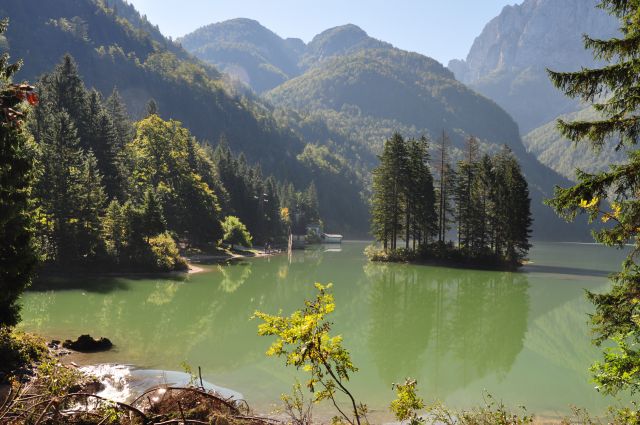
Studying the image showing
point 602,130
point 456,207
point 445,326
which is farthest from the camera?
point 456,207

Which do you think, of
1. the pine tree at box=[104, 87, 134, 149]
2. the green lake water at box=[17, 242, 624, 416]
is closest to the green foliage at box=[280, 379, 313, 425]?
the green lake water at box=[17, 242, 624, 416]

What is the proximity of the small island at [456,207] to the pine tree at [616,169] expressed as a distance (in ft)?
174

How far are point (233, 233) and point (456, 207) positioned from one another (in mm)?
37994

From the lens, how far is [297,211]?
15238 centimetres

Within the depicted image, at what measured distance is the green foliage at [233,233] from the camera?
82.2 metres

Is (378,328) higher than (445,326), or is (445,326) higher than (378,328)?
(378,328)

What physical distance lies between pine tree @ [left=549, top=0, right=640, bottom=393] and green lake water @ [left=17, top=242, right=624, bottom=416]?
5706 mm

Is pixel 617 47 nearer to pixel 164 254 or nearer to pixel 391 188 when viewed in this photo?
pixel 164 254

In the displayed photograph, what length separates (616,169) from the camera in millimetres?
10562

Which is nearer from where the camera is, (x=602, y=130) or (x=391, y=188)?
(x=602, y=130)

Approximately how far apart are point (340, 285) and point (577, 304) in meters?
21.4

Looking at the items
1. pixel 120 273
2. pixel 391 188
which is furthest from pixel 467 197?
pixel 120 273

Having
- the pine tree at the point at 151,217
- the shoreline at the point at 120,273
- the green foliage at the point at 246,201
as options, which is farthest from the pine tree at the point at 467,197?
the green foliage at the point at 246,201

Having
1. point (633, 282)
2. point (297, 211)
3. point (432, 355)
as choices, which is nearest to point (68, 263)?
point (432, 355)
